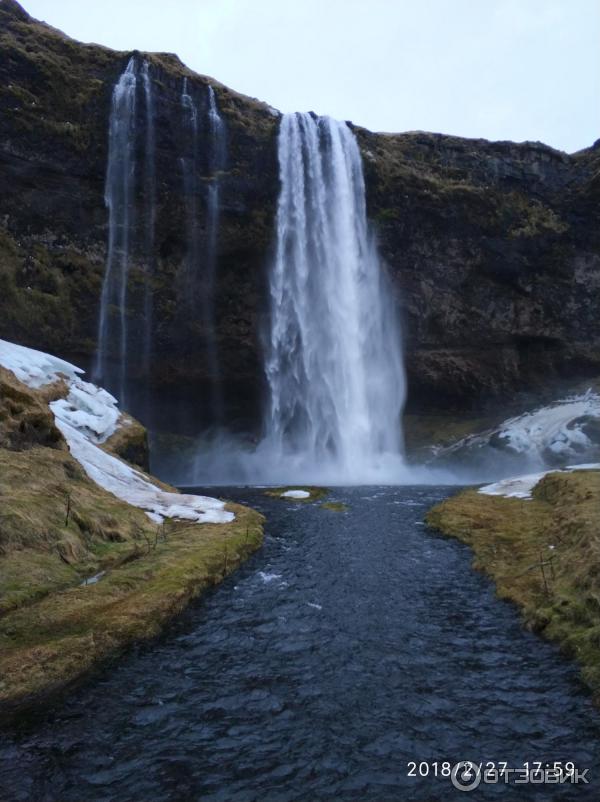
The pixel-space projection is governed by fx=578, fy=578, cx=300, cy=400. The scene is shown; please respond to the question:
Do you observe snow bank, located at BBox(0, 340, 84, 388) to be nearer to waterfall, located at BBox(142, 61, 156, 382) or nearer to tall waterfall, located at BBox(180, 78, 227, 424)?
waterfall, located at BBox(142, 61, 156, 382)

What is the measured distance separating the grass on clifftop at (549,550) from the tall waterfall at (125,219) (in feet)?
107

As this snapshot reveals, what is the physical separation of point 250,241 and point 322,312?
28.1ft

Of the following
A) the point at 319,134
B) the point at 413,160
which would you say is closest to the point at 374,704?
the point at 319,134

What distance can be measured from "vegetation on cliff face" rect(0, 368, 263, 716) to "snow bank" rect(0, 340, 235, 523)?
152cm

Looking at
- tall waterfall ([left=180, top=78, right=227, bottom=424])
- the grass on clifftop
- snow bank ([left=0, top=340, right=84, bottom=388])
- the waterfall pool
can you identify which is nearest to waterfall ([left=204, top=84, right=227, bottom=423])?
tall waterfall ([left=180, top=78, right=227, bottom=424])

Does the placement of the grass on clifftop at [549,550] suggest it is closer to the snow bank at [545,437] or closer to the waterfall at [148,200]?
the snow bank at [545,437]

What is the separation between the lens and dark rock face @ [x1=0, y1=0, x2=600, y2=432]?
142 feet

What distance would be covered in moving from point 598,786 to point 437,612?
5.89 meters

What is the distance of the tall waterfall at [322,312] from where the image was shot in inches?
1934

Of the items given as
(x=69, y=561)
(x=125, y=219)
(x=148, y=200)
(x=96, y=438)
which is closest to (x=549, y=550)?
(x=69, y=561)

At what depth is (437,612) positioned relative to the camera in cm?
1244

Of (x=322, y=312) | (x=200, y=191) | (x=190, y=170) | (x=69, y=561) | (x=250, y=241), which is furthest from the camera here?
(x=322, y=312)

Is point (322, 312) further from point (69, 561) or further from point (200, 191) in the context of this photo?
point (69, 561)

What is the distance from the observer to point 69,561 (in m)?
13.2
